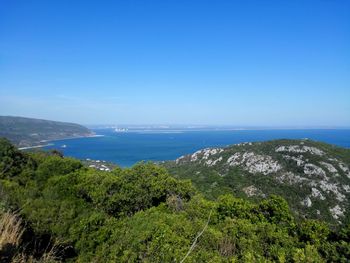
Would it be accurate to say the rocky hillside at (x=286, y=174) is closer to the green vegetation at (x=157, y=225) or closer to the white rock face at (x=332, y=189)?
the white rock face at (x=332, y=189)

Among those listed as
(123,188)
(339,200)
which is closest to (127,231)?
(123,188)

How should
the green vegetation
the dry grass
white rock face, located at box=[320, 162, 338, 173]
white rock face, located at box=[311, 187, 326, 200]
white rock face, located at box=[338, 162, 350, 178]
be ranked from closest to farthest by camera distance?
the dry grass → the green vegetation → white rock face, located at box=[311, 187, 326, 200] → white rock face, located at box=[338, 162, 350, 178] → white rock face, located at box=[320, 162, 338, 173]

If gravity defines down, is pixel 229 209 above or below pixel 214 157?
above

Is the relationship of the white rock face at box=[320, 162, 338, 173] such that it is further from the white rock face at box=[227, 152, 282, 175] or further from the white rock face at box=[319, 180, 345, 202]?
the white rock face at box=[227, 152, 282, 175]

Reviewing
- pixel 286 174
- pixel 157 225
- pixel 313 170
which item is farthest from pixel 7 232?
pixel 313 170

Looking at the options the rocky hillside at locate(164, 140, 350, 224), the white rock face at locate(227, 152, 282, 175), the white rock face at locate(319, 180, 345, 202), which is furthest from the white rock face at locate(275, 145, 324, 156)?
the white rock face at locate(319, 180, 345, 202)

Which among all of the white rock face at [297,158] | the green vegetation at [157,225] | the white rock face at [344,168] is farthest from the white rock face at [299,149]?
the green vegetation at [157,225]

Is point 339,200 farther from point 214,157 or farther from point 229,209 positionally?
point 229,209
